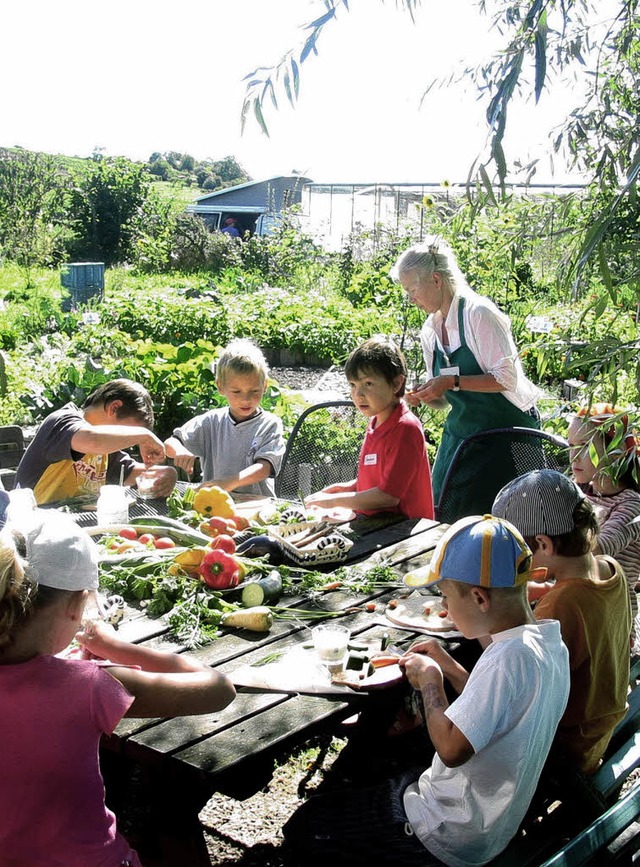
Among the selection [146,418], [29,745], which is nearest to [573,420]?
[146,418]

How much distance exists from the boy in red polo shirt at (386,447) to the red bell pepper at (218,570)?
1053mm

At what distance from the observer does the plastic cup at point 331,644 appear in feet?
8.05

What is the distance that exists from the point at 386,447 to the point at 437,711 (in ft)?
6.56

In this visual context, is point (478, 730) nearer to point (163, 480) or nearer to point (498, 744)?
point (498, 744)

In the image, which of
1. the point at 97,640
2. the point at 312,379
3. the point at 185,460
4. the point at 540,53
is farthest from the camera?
the point at 312,379

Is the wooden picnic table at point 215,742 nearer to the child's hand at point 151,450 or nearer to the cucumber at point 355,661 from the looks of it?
the cucumber at point 355,661

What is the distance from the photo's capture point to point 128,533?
3428 mm

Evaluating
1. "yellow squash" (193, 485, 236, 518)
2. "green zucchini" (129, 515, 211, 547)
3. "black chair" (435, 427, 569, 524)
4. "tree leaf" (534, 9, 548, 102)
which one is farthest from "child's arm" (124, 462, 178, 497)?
"tree leaf" (534, 9, 548, 102)

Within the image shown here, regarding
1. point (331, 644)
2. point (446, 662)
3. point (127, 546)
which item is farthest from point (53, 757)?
point (127, 546)

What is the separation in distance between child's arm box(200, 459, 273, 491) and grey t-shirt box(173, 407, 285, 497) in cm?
5

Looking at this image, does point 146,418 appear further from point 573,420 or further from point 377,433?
point 573,420

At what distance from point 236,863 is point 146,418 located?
184cm

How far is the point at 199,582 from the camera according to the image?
301 cm

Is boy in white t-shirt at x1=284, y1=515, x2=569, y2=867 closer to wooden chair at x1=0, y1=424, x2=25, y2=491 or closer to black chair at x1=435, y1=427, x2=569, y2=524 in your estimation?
black chair at x1=435, y1=427, x2=569, y2=524
